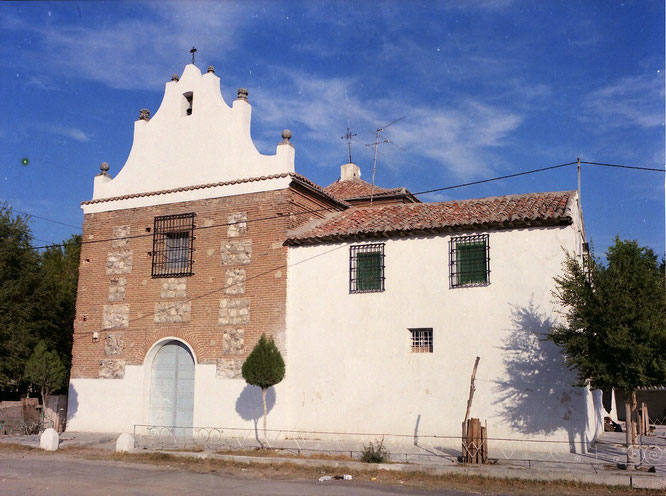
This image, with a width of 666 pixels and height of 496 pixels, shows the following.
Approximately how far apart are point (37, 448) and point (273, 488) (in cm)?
928

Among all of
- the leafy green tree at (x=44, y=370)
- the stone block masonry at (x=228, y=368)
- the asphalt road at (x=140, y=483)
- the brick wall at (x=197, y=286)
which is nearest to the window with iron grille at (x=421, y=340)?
the brick wall at (x=197, y=286)

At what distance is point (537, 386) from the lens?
15945 millimetres

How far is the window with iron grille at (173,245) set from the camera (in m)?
20.8

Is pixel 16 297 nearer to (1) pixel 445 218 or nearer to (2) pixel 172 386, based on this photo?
(2) pixel 172 386

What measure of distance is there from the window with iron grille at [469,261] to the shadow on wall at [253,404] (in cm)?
620

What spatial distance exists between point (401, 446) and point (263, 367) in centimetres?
414

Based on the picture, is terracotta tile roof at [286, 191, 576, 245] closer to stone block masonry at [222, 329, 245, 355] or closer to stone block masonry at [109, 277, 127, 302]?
stone block masonry at [222, 329, 245, 355]

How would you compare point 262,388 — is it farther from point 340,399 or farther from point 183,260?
point 183,260

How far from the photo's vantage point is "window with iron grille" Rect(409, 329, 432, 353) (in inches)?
691

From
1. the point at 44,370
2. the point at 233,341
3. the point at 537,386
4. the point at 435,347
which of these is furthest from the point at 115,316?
the point at 537,386

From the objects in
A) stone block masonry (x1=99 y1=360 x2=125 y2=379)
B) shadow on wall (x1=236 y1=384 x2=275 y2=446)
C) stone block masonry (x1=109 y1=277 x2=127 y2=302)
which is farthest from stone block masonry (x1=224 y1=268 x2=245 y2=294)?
stone block masonry (x1=99 y1=360 x2=125 y2=379)

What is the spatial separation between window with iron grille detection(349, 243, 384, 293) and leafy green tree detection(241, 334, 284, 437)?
116 inches

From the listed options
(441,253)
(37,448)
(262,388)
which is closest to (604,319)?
(441,253)

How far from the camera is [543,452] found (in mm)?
15422
